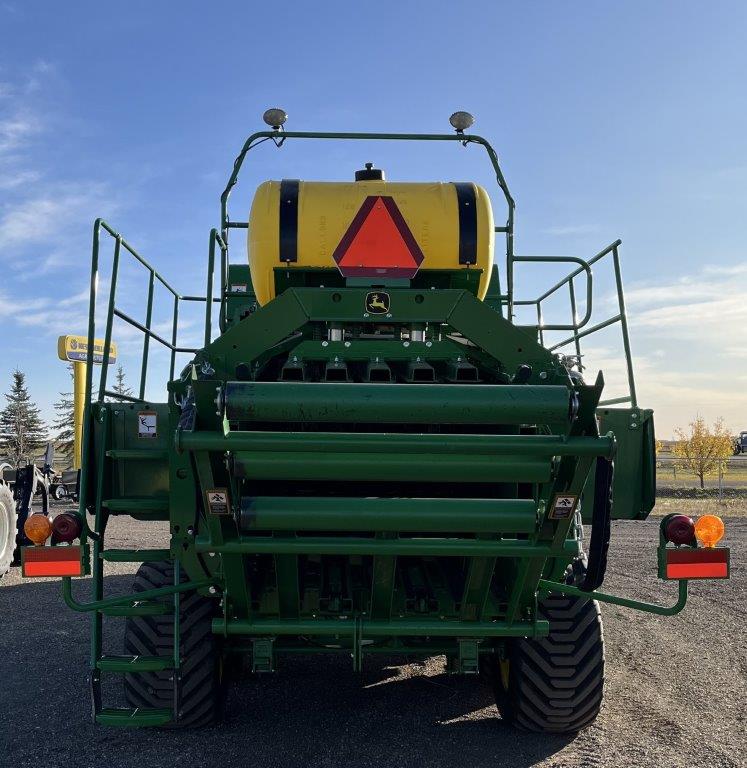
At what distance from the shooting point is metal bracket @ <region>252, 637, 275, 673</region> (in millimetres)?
3627

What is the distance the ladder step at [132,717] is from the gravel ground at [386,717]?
0.31 metres

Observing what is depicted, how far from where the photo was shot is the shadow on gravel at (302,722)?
11.9ft

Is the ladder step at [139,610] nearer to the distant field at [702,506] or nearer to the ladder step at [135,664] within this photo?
the ladder step at [135,664]

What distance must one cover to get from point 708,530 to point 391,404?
5.52 feet

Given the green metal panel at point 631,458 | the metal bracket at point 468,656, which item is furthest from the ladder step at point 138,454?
the green metal panel at point 631,458

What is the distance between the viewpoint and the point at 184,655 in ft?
12.2

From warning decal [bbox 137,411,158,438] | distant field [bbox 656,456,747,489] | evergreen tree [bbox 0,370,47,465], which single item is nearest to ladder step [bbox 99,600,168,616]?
warning decal [bbox 137,411,158,438]

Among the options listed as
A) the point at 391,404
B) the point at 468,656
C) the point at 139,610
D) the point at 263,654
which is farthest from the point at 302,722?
the point at 391,404

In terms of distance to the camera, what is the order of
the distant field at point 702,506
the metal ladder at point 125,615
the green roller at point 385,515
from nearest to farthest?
the green roller at point 385,515 < the metal ladder at point 125,615 < the distant field at point 702,506

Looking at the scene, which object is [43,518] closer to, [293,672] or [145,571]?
[145,571]

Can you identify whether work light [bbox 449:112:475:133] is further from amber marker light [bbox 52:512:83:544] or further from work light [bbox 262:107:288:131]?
amber marker light [bbox 52:512:83:544]

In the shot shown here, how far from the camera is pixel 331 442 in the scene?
9.09 feet

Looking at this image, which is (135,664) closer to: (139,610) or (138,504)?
(139,610)

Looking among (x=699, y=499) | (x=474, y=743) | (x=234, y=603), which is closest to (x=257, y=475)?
(x=234, y=603)
